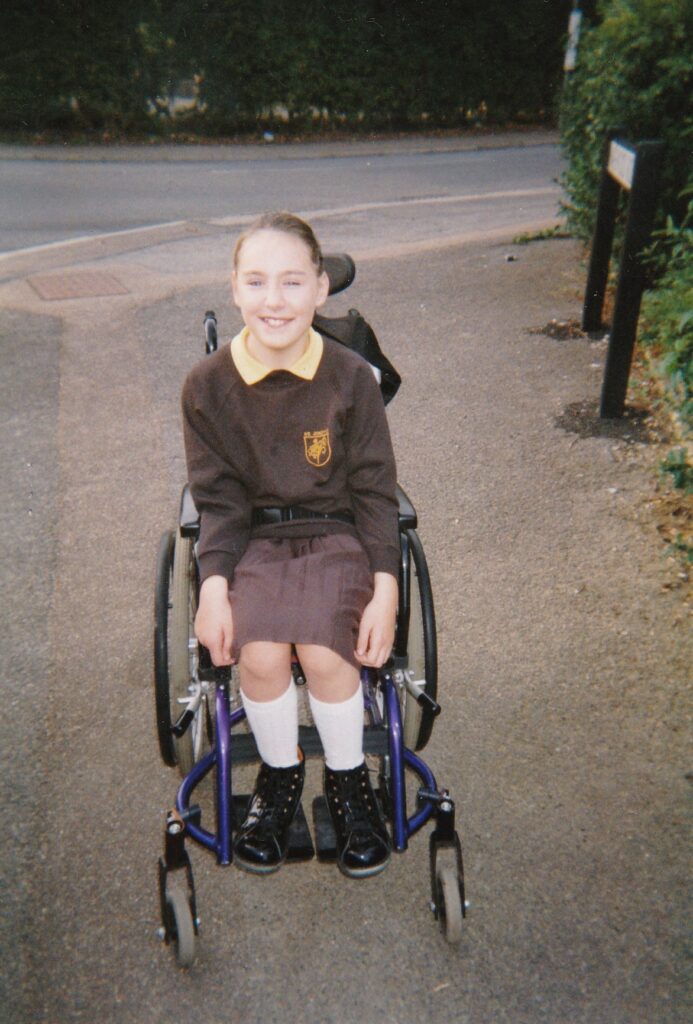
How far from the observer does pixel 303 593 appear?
2334 millimetres

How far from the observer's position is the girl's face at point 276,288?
2404mm

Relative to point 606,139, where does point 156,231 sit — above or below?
below

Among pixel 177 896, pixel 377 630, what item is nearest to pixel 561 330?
pixel 377 630

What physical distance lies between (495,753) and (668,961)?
0.86 m

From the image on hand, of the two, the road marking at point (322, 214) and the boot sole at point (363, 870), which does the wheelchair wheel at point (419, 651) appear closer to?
the boot sole at point (363, 870)

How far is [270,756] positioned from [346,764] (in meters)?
0.20

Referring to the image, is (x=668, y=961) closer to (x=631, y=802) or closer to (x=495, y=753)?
(x=631, y=802)

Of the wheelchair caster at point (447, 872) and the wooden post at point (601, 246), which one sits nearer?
the wheelchair caster at point (447, 872)

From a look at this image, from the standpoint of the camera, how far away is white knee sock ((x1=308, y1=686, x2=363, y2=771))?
7.70 ft

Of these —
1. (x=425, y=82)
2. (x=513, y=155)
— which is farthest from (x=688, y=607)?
(x=425, y=82)

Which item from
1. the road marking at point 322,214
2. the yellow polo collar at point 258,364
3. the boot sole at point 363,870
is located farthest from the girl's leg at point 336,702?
the road marking at point 322,214

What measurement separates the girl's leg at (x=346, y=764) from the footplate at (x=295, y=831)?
8 cm

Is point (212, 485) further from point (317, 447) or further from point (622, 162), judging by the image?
point (622, 162)

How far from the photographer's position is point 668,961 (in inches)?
90.9
